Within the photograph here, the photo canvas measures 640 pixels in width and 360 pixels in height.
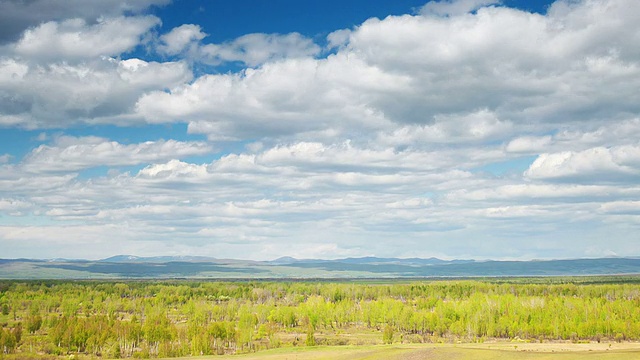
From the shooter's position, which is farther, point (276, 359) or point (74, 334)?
point (74, 334)

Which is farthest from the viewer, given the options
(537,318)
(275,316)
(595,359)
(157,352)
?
(275,316)

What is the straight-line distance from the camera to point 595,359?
7300 centimetres

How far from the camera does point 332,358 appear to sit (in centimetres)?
9338

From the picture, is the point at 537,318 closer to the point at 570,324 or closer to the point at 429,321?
the point at 570,324

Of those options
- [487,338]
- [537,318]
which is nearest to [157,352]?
[487,338]

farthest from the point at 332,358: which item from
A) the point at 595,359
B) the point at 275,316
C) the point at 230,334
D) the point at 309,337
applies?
the point at 275,316

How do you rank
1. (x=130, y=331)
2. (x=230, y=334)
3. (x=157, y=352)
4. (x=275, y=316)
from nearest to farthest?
(x=157, y=352) < (x=130, y=331) < (x=230, y=334) < (x=275, y=316)

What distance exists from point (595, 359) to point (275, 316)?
135 meters

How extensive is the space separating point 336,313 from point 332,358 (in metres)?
107

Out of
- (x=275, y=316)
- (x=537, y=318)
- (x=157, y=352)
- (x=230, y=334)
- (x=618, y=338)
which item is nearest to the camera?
(x=157, y=352)

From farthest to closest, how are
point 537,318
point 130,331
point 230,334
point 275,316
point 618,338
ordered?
point 275,316
point 537,318
point 618,338
point 230,334
point 130,331

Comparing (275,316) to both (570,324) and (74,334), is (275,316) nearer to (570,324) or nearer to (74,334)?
(74,334)

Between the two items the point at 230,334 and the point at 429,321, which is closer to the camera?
the point at 230,334

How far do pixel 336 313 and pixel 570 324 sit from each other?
72352 millimetres
